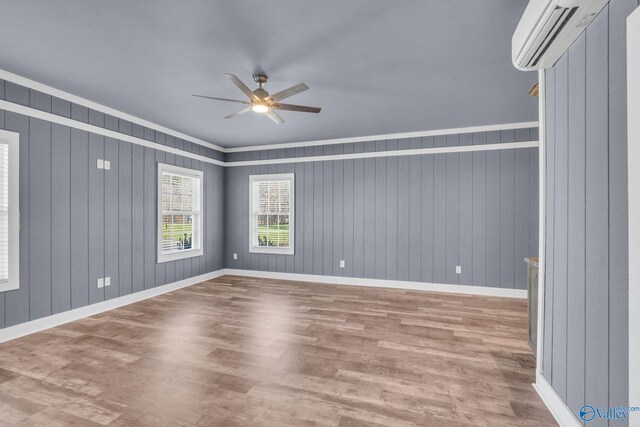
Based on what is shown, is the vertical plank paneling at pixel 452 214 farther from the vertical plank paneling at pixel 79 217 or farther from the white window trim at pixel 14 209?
the white window trim at pixel 14 209

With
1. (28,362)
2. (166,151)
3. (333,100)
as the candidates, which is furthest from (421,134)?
(28,362)

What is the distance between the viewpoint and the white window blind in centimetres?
298

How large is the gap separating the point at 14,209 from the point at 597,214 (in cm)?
468

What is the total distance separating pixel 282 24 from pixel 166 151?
353 cm

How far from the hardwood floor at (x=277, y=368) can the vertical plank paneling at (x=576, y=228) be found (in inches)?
16.7

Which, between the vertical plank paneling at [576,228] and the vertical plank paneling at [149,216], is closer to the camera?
the vertical plank paneling at [576,228]

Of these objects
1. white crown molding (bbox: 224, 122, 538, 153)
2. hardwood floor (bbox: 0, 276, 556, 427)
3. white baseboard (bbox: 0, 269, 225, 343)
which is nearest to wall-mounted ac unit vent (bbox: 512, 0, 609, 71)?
hardwood floor (bbox: 0, 276, 556, 427)

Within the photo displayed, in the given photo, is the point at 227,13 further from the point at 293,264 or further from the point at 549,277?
the point at 293,264

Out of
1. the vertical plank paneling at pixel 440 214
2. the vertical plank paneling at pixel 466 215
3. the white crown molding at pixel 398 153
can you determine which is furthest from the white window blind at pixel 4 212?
the vertical plank paneling at pixel 466 215

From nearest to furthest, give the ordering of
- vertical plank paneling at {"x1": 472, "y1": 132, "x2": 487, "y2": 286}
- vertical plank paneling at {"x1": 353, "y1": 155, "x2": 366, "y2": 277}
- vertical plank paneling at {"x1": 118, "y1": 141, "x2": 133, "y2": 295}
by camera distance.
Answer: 1. vertical plank paneling at {"x1": 118, "y1": 141, "x2": 133, "y2": 295}
2. vertical plank paneling at {"x1": 472, "y1": 132, "x2": 487, "y2": 286}
3. vertical plank paneling at {"x1": 353, "y1": 155, "x2": 366, "y2": 277}

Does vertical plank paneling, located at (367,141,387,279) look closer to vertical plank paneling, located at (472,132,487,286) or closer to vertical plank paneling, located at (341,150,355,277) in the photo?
vertical plank paneling, located at (341,150,355,277)

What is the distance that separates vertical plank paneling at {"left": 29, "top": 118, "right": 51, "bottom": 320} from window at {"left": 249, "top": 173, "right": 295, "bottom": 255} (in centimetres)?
320
